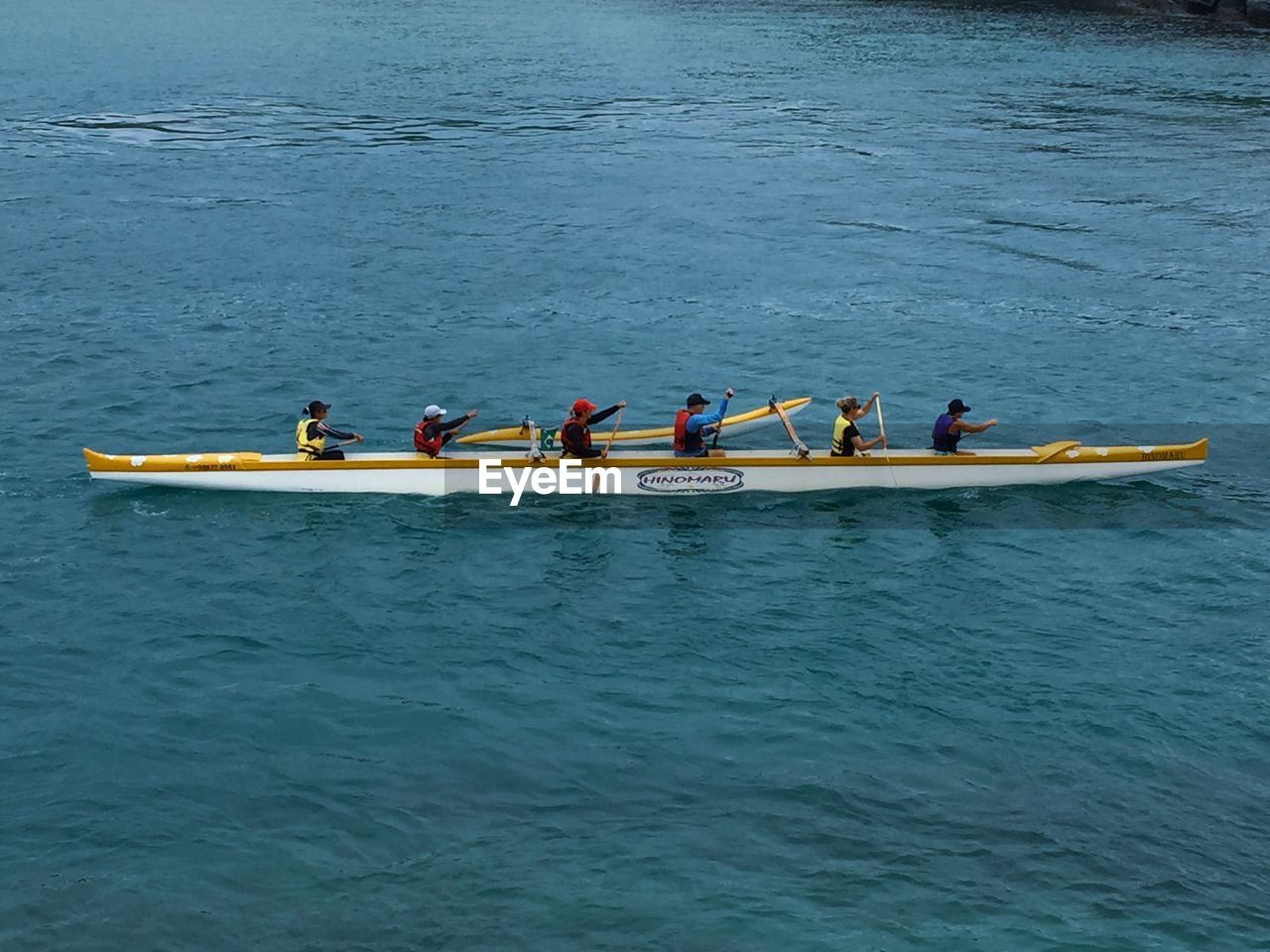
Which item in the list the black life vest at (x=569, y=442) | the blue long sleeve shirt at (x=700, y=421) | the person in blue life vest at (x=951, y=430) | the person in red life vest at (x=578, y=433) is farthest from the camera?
the person in blue life vest at (x=951, y=430)

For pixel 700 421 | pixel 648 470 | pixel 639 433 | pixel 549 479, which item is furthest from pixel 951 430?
pixel 549 479

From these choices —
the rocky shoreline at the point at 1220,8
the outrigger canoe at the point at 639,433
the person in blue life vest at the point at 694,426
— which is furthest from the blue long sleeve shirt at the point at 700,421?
the rocky shoreline at the point at 1220,8

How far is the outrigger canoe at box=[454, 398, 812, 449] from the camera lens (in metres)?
31.2

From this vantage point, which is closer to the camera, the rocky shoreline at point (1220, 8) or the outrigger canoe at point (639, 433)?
the outrigger canoe at point (639, 433)

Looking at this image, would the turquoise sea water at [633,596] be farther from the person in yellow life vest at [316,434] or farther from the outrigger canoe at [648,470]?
the person in yellow life vest at [316,434]

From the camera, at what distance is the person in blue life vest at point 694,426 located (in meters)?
29.4

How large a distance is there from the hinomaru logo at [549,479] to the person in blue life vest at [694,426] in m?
1.51

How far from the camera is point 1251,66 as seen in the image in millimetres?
81375

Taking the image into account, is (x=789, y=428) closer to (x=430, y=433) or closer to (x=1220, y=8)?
(x=430, y=433)

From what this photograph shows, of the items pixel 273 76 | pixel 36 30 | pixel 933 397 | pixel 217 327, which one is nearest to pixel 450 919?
pixel 933 397

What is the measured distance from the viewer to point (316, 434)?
2958 cm

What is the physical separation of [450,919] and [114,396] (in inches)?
885

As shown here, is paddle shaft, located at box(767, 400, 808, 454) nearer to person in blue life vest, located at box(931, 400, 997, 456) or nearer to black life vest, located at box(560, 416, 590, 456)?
person in blue life vest, located at box(931, 400, 997, 456)

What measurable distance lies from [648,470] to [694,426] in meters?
1.39
